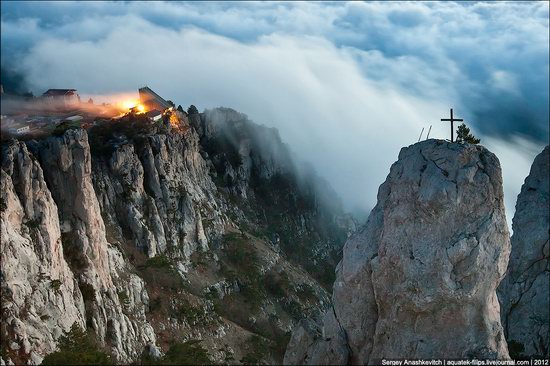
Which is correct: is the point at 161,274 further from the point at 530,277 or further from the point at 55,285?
the point at 530,277

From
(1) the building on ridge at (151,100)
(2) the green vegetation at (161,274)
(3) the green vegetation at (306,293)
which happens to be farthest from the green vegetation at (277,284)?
(1) the building on ridge at (151,100)

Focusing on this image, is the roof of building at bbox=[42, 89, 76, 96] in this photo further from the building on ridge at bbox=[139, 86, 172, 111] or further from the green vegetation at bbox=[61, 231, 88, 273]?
the building on ridge at bbox=[139, 86, 172, 111]

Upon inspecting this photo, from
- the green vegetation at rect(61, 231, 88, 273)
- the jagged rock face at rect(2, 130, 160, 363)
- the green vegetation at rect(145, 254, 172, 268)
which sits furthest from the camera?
the green vegetation at rect(145, 254, 172, 268)

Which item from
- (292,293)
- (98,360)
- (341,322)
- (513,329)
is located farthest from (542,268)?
(292,293)

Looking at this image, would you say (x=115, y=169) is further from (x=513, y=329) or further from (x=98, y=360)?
(x=513, y=329)

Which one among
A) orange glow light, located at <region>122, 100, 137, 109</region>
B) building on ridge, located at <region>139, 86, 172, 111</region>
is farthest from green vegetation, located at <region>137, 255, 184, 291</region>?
building on ridge, located at <region>139, 86, 172, 111</region>

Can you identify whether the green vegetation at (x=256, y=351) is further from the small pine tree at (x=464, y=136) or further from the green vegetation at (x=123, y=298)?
the small pine tree at (x=464, y=136)

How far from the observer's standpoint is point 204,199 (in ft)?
409

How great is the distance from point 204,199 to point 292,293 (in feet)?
89.0

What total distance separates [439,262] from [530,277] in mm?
23406

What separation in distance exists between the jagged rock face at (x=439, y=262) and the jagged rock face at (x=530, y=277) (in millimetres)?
16575

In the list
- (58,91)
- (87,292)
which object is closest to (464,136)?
(87,292)

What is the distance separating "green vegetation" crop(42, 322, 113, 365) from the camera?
5447 cm

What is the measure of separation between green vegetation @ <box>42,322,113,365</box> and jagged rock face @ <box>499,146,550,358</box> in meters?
38.2
